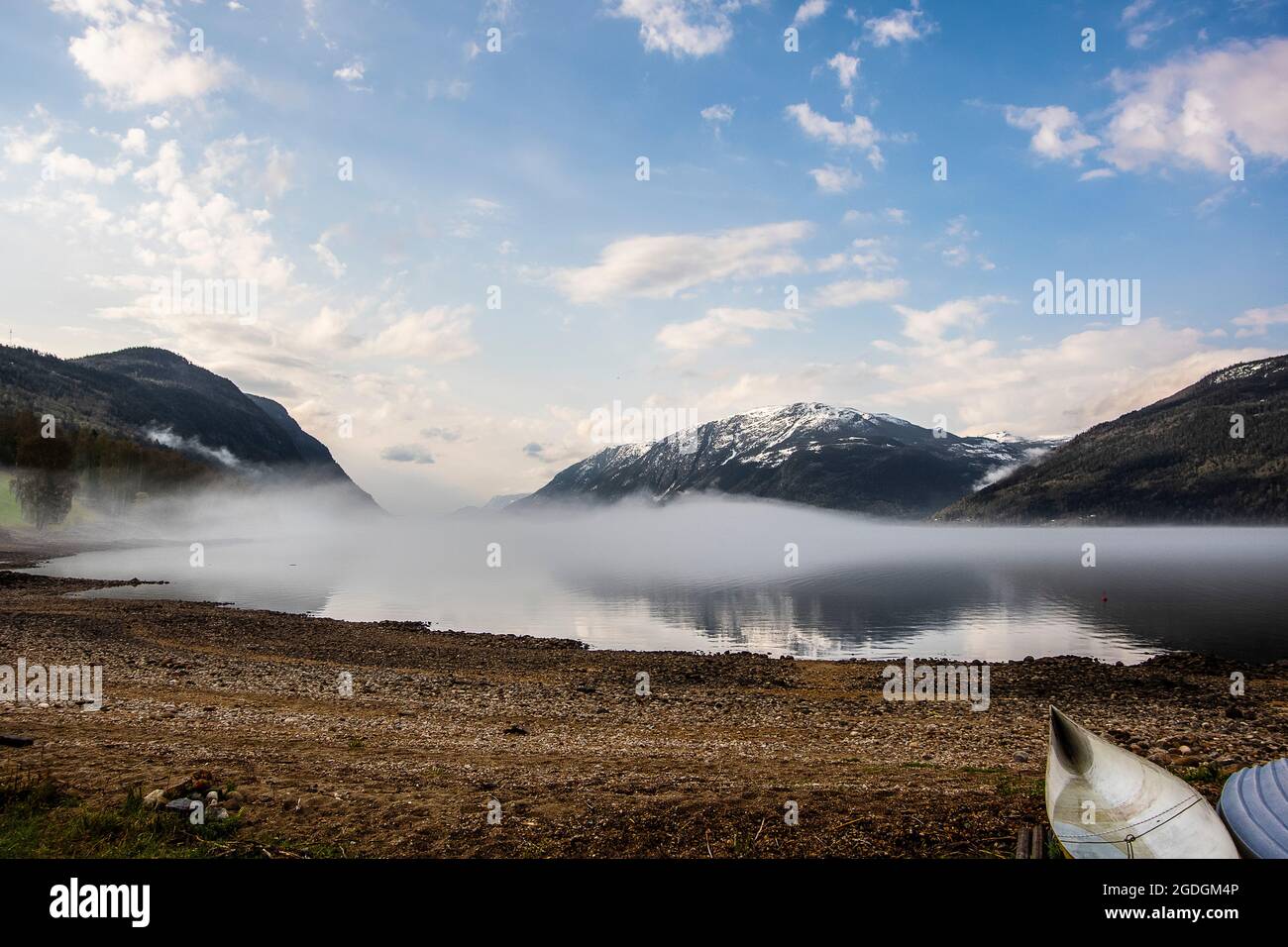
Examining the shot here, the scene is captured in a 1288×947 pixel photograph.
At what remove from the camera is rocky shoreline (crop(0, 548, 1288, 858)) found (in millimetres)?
11273

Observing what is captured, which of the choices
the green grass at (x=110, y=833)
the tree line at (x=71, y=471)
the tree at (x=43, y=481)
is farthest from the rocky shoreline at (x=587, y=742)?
the tree line at (x=71, y=471)

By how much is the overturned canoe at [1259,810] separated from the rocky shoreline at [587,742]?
2796 mm

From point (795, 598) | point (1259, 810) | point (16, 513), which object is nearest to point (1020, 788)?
point (1259, 810)

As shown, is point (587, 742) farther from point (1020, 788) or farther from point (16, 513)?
point (16, 513)

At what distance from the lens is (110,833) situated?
10344mm

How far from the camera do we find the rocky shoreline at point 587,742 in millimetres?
11273

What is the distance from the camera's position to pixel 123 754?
1538cm

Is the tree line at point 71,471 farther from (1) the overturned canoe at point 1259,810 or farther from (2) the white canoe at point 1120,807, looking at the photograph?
(1) the overturned canoe at point 1259,810

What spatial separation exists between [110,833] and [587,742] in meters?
11.5

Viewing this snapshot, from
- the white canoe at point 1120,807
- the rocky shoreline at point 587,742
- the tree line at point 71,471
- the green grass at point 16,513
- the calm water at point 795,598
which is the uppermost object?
the tree line at point 71,471

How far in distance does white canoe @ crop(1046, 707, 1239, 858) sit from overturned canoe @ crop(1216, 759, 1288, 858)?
23 cm

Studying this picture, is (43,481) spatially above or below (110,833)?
above
